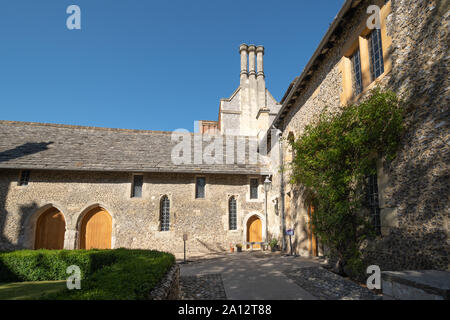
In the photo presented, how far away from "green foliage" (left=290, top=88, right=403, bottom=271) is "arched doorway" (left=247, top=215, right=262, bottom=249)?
7.92 meters

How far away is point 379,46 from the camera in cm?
602

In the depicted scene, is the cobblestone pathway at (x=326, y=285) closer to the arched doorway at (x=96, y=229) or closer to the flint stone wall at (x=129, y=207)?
the flint stone wall at (x=129, y=207)

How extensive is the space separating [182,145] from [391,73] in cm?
1291

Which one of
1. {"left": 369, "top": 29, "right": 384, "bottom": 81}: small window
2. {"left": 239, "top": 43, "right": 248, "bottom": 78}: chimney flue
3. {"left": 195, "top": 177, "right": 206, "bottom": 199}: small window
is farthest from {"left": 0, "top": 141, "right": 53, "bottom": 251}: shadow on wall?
{"left": 239, "top": 43, "right": 248, "bottom": 78}: chimney flue

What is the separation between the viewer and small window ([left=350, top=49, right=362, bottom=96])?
22.5 ft

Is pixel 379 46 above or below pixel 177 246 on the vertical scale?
above

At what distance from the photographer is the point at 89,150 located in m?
14.3

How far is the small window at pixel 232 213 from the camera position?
14180 millimetres

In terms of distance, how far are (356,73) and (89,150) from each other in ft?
44.0

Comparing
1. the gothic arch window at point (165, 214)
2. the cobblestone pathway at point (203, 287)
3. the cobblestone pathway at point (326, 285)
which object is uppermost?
the gothic arch window at point (165, 214)

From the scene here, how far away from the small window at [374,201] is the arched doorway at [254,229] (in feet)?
29.1

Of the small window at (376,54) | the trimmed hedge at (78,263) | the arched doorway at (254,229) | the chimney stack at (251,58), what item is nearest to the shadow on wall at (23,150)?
the trimmed hedge at (78,263)
